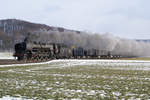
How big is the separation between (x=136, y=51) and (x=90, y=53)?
2896 cm

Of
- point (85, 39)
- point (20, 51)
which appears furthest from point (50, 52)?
point (85, 39)

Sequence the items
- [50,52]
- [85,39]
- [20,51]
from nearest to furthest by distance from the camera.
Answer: [20,51], [50,52], [85,39]

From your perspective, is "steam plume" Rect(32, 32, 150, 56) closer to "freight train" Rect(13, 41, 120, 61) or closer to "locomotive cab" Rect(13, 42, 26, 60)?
"freight train" Rect(13, 41, 120, 61)

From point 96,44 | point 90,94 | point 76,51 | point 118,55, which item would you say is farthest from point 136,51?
point 90,94

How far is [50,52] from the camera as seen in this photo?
5575cm

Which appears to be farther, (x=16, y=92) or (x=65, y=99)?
(x=16, y=92)

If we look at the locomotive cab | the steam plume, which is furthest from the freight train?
the steam plume

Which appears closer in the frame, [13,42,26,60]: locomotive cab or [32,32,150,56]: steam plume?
[13,42,26,60]: locomotive cab

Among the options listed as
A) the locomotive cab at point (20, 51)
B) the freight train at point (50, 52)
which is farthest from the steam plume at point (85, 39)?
the locomotive cab at point (20, 51)

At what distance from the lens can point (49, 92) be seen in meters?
12.0

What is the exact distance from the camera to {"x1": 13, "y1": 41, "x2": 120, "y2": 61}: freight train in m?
46.6

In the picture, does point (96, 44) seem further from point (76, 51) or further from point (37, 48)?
point (37, 48)

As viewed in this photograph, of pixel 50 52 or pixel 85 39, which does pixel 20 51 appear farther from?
pixel 85 39

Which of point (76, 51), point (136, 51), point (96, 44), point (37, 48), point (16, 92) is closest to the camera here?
point (16, 92)
